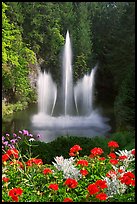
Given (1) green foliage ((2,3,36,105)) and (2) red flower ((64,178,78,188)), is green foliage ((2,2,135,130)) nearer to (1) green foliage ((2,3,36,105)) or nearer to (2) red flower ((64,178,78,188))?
(1) green foliage ((2,3,36,105))

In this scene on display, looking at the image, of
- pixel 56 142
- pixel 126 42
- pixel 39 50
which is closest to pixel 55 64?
pixel 39 50

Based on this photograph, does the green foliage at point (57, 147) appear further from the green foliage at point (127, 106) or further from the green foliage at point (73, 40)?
the green foliage at point (73, 40)

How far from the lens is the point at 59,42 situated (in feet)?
34.6

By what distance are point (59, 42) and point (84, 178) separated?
8.17 meters

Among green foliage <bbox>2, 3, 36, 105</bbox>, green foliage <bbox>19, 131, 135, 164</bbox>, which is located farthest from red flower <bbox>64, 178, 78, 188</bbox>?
green foliage <bbox>2, 3, 36, 105</bbox>

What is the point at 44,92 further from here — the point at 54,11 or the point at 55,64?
the point at 54,11

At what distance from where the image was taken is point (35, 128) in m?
9.95

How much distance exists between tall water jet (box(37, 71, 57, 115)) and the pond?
404 millimetres

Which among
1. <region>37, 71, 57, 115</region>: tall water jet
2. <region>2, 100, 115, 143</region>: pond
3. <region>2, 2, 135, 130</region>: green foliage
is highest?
<region>2, 2, 135, 130</region>: green foliage

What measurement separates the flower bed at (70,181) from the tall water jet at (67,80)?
7.42 metres

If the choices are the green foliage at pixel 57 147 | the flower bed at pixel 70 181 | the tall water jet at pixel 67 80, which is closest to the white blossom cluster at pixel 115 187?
the flower bed at pixel 70 181

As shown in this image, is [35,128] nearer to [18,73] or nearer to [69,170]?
[18,73]

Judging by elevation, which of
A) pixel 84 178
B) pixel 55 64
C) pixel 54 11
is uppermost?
pixel 54 11

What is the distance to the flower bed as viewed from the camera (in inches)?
91.4
